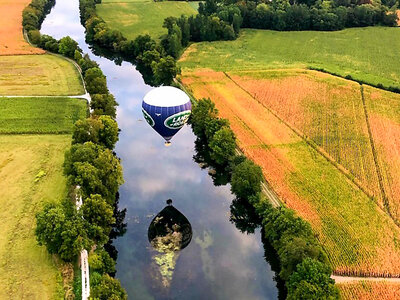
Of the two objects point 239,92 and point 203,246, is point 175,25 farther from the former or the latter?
point 203,246

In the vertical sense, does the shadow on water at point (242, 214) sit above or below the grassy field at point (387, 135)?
below

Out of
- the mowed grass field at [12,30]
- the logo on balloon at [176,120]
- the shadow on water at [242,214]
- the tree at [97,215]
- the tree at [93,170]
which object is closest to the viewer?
the tree at [97,215]

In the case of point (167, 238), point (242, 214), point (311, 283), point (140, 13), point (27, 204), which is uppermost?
point (311, 283)

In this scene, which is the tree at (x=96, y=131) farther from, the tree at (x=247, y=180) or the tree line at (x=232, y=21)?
the tree line at (x=232, y=21)

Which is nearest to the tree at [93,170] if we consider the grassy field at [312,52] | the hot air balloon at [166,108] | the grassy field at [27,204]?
the grassy field at [27,204]

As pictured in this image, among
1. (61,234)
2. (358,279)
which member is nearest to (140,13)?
(61,234)

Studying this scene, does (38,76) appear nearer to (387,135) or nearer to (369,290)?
(387,135)

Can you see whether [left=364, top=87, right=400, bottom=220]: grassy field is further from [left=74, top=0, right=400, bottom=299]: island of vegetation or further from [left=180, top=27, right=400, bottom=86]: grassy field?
[left=180, top=27, right=400, bottom=86]: grassy field
